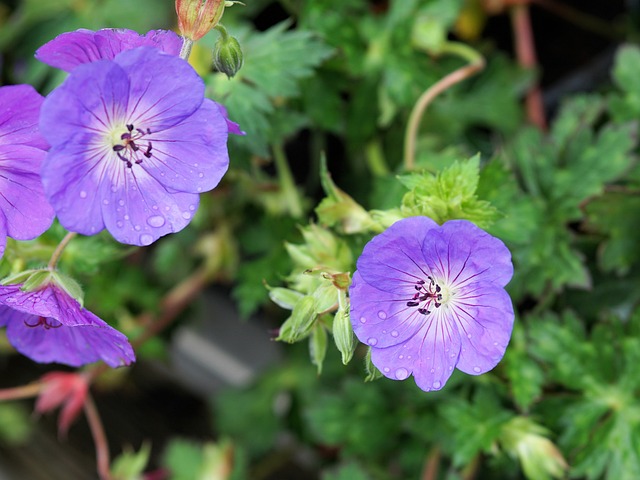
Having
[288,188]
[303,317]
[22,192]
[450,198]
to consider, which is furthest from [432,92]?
[22,192]

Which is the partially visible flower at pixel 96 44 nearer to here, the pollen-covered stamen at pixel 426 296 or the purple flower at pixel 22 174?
the purple flower at pixel 22 174

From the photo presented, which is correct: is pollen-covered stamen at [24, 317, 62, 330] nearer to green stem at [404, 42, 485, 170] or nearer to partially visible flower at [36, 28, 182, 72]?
partially visible flower at [36, 28, 182, 72]

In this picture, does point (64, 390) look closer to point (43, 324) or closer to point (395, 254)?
point (43, 324)

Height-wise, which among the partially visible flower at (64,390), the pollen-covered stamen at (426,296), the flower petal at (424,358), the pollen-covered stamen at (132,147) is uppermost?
the pollen-covered stamen at (132,147)

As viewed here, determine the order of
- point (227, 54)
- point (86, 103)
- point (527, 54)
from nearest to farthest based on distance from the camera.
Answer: point (86, 103) < point (227, 54) < point (527, 54)

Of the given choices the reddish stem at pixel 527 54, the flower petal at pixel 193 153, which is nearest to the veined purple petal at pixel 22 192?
the flower petal at pixel 193 153
